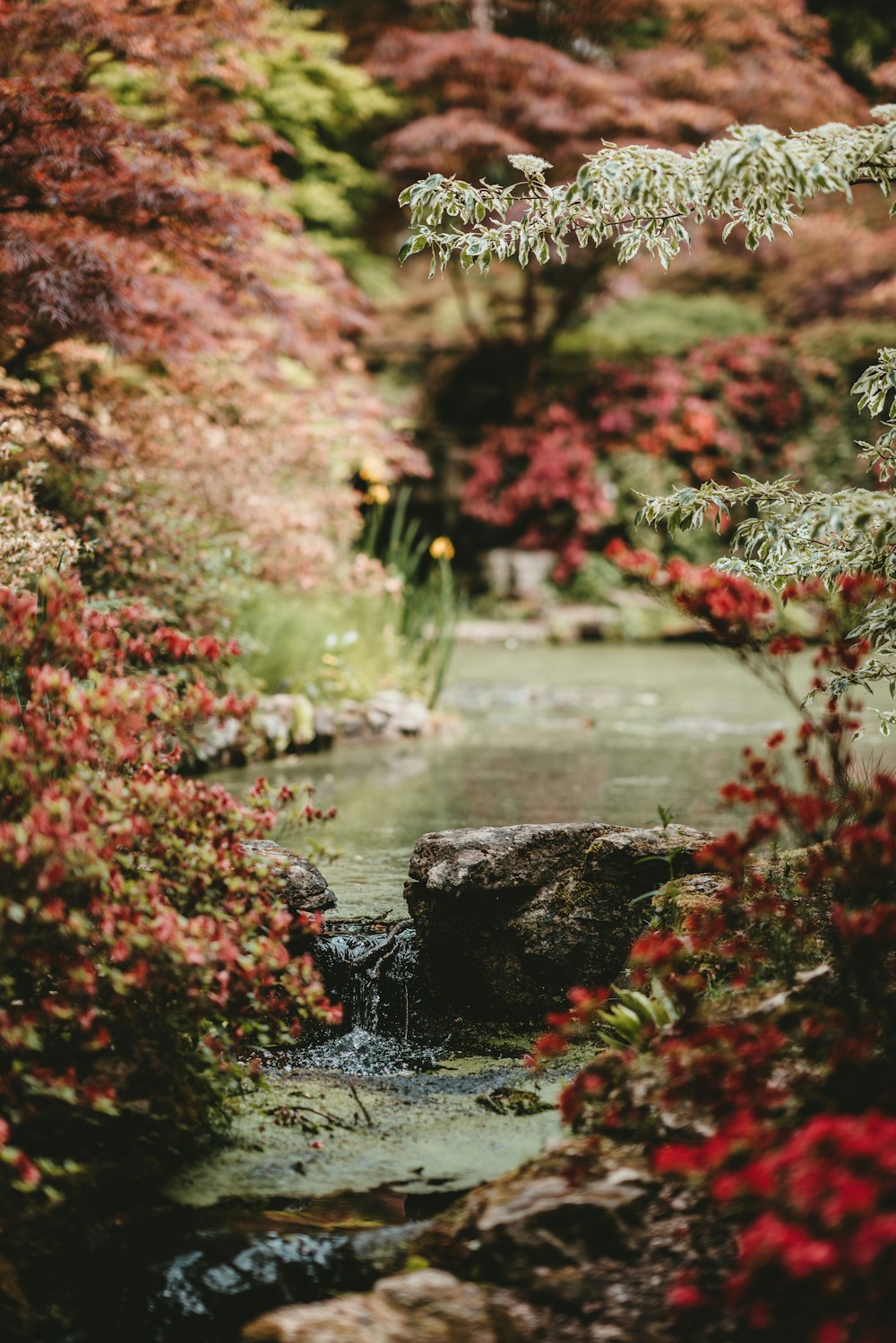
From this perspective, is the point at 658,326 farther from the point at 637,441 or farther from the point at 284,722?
the point at 284,722

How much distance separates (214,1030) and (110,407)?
6151 millimetres

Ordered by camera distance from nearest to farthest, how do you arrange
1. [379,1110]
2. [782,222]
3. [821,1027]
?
[821,1027] → [379,1110] → [782,222]

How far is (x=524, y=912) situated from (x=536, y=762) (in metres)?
3.68

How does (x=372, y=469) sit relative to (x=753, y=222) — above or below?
below

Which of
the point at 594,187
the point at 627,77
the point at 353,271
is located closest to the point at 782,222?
the point at 594,187

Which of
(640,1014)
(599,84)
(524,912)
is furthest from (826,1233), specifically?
(599,84)

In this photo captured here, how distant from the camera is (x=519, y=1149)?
8.86ft

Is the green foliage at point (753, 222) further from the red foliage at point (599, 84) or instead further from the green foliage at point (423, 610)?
the red foliage at point (599, 84)

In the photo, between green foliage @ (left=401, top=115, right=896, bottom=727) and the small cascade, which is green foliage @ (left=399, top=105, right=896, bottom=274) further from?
the small cascade

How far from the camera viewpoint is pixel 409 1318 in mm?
2010

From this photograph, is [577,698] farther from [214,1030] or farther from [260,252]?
[214,1030]

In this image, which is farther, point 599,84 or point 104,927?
point 599,84

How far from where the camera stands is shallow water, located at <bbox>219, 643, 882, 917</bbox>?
5.46 metres

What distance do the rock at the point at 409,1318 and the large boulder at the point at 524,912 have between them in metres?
1.53
